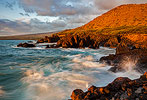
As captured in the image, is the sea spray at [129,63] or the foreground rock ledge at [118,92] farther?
the sea spray at [129,63]

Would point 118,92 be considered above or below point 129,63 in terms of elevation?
above

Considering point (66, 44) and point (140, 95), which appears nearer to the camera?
point (140, 95)

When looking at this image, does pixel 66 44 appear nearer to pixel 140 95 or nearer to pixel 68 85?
pixel 68 85

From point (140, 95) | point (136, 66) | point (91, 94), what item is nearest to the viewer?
point (140, 95)

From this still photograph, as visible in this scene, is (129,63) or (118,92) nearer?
(118,92)

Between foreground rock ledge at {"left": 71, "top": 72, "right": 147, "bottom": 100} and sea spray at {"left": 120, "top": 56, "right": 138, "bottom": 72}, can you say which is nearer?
foreground rock ledge at {"left": 71, "top": 72, "right": 147, "bottom": 100}

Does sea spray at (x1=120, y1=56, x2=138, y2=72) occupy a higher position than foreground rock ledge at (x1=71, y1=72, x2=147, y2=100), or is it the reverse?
foreground rock ledge at (x1=71, y1=72, x2=147, y2=100)

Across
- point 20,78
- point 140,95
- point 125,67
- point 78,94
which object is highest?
point 140,95

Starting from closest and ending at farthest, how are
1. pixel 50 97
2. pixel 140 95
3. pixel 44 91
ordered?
pixel 140 95
pixel 50 97
pixel 44 91

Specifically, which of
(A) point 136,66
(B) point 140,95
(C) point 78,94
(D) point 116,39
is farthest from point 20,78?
(D) point 116,39

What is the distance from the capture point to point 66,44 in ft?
109

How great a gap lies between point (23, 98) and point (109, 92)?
4646 mm

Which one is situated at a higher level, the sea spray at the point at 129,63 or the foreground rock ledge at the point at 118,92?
the foreground rock ledge at the point at 118,92

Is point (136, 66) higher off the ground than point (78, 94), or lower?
lower
